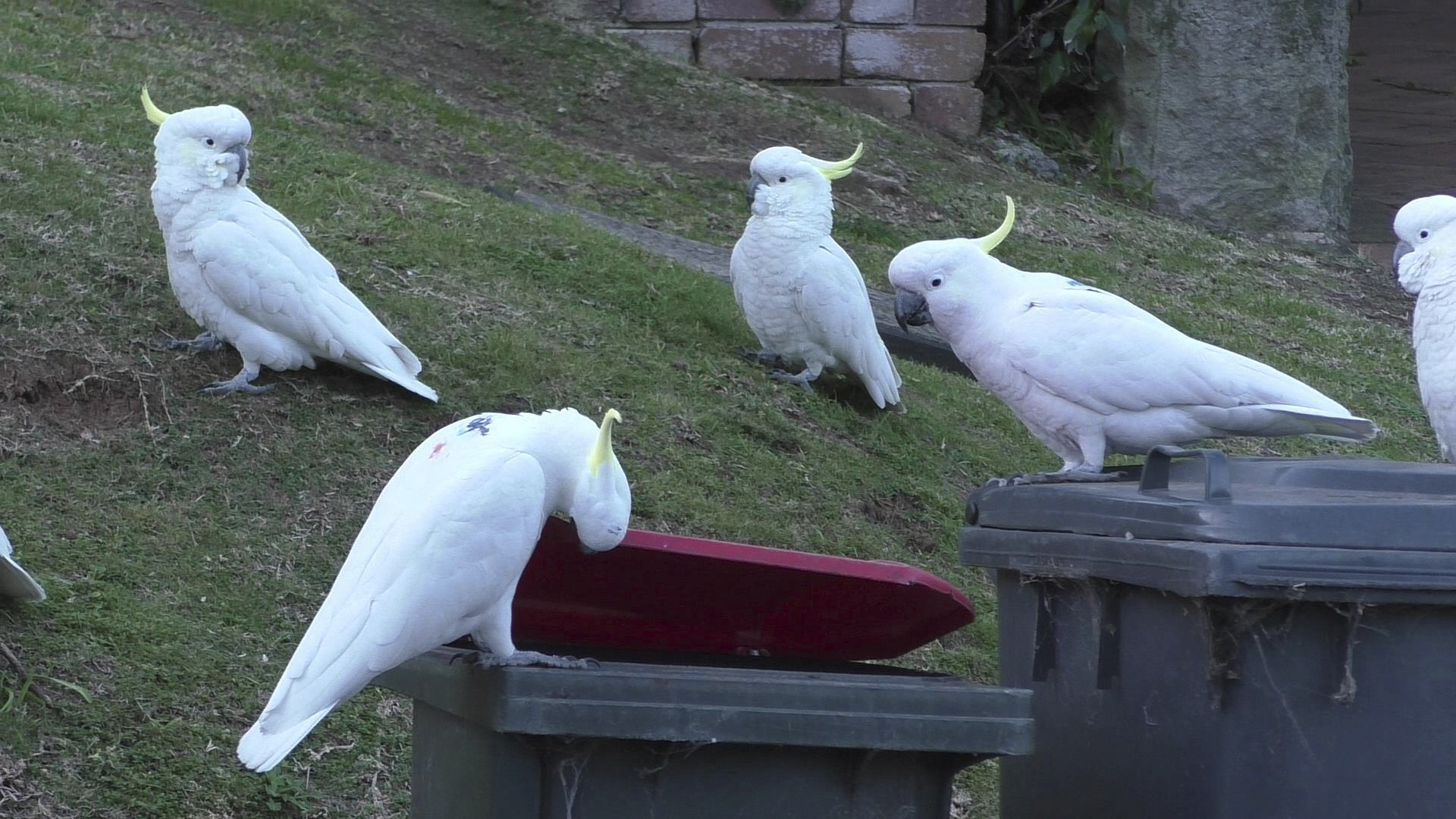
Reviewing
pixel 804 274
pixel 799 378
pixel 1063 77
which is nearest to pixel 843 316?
pixel 804 274

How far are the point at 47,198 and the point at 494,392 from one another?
137cm

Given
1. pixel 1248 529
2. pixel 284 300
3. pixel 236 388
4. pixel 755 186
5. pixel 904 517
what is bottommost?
→ pixel 904 517

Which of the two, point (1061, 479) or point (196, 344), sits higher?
point (1061, 479)

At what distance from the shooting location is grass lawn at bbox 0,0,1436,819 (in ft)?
8.59

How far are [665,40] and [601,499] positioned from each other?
5.51 m

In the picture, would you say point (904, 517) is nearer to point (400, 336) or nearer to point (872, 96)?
point (400, 336)

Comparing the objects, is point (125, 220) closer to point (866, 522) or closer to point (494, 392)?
point (494, 392)

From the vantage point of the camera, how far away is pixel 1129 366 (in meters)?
2.54

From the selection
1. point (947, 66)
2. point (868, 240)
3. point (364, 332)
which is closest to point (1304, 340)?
point (868, 240)

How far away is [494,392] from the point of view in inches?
145

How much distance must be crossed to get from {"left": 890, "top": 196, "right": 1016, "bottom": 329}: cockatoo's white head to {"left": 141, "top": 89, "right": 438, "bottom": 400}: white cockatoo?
124 cm

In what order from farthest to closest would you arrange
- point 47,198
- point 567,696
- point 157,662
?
point 47,198 < point 157,662 < point 567,696

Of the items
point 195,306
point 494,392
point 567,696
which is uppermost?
point 567,696

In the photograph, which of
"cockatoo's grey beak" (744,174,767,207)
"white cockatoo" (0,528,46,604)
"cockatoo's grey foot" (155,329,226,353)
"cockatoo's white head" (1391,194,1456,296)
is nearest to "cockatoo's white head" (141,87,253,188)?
"cockatoo's grey foot" (155,329,226,353)
